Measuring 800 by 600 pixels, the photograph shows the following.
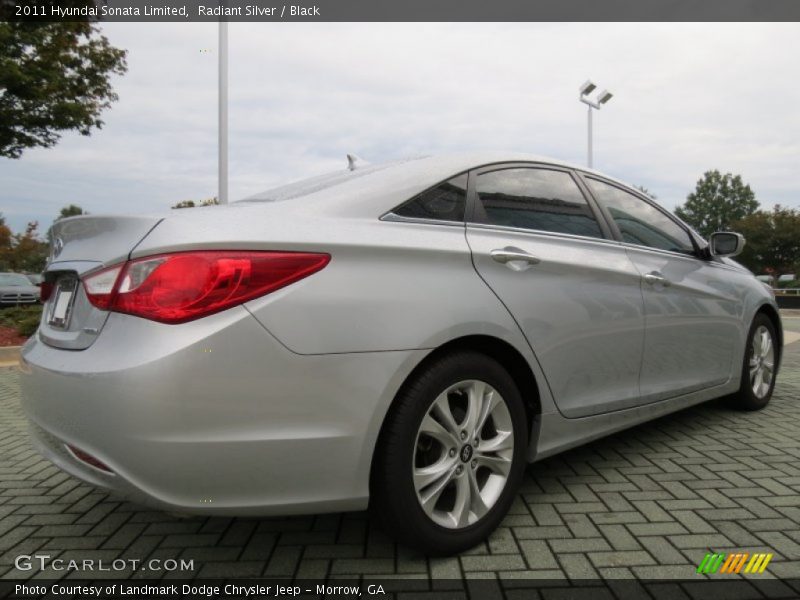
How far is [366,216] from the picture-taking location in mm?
2129

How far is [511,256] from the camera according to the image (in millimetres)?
2420

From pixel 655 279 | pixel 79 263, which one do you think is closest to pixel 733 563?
pixel 655 279

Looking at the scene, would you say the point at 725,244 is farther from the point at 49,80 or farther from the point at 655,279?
the point at 49,80

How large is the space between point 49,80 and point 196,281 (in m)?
10.1

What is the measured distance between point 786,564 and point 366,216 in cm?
193

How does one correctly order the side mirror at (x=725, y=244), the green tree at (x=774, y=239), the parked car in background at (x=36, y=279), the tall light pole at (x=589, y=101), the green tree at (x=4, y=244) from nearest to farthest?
the parked car in background at (x=36, y=279) < the side mirror at (x=725, y=244) < the tall light pole at (x=589, y=101) < the green tree at (x=774, y=239) < the green tree at (x=4, y=244)

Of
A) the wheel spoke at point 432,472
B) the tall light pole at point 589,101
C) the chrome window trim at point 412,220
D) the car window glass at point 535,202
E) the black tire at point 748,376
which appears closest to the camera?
the wheel spoke at point 432,472

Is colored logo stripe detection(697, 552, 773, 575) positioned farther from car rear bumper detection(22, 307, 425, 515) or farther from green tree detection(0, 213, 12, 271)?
green tree detection(0, 213, 12, 271)

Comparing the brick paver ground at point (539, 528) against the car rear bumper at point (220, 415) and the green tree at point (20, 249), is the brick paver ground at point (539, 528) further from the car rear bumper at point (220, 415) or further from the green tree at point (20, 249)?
the green tree at point (20, 249)

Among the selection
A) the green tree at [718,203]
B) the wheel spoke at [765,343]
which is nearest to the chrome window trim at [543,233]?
the wheel spoke at [765,343]

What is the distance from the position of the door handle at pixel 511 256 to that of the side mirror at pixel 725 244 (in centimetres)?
204

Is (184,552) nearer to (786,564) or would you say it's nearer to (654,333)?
(786,564)

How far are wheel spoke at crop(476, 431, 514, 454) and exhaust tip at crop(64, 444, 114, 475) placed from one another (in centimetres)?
125

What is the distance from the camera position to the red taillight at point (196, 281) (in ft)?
5.80
